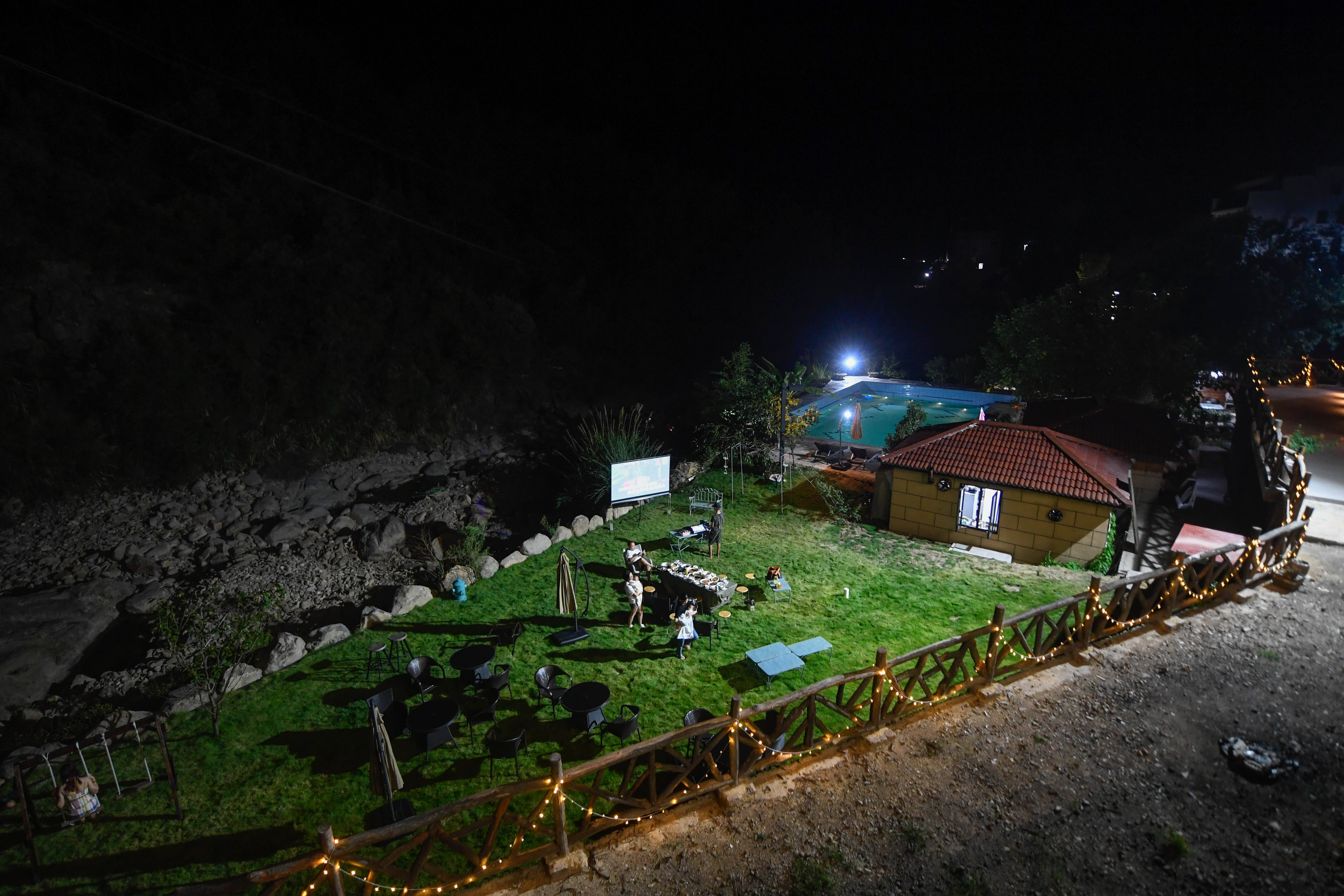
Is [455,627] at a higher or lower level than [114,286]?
lower

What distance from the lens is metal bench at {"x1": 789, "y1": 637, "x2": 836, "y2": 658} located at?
440 inches

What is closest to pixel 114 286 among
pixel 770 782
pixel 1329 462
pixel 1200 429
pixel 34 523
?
pixel 34 523

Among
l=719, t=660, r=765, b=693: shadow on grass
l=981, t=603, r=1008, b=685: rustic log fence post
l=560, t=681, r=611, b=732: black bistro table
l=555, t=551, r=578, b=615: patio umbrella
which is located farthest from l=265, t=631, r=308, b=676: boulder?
l=981, t=603, r=1008, b=685: rustic log fence post

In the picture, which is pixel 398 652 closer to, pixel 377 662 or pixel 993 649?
pixel 377 662

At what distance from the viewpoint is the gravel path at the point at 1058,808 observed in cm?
618

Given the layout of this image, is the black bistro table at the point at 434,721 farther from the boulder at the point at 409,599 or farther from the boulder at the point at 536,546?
the boulder at the point at 536,546

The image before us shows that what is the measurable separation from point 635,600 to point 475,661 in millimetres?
3482

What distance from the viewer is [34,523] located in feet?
64.0

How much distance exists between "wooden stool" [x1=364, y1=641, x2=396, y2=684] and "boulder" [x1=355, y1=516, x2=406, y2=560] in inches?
294

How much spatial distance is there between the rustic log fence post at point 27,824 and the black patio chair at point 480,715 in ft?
15.8

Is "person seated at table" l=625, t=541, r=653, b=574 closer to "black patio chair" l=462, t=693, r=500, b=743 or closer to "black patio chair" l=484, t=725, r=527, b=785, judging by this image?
"black patio chair" l=462, t=693, r=500, b=743

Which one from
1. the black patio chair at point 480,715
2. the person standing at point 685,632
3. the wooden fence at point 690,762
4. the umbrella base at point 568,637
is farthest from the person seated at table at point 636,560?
the wooden fence at point 690,762

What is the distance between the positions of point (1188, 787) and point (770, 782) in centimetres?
502

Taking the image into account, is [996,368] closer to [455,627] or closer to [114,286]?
[455,627]
